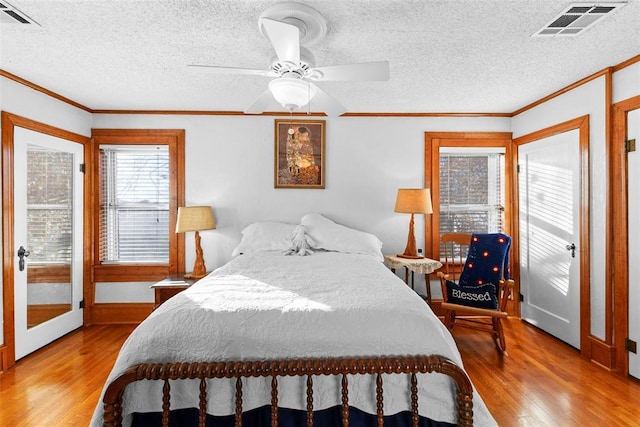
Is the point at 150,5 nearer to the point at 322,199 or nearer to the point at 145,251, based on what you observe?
the point at 322,199

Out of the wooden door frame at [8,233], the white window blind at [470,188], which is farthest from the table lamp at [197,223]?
the white window blind at [470,188]

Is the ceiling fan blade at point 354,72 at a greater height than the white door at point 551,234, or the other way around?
the ceiling fan blade at point 354,72

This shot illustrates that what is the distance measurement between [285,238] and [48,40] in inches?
93.0

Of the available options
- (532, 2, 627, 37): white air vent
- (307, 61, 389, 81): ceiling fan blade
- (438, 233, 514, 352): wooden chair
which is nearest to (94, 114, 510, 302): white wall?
(438, 233, 514, 352): wooden chair

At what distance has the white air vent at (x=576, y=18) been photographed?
1.81m

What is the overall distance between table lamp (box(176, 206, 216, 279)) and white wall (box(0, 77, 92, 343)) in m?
1.45

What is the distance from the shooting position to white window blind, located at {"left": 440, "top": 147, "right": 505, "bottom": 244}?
3.98 m

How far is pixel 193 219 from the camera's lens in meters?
3.41

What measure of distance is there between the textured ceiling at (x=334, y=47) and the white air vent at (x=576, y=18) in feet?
0.20

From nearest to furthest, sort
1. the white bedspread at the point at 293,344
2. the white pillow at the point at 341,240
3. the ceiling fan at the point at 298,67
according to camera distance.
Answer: the white bedspread at the point at 293,344
the ceiling fan at the point at 298,67
the white pillow at the point at 341,240

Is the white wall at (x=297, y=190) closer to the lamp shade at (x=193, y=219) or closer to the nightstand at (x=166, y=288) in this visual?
the lamp shade at (x=193, y=219)

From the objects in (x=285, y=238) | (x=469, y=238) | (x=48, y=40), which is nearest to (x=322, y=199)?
(x=285, y=238)

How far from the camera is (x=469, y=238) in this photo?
11.8 feet

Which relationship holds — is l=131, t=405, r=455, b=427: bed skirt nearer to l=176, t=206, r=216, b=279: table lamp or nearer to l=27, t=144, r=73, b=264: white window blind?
l=176, t=206, r=216, b=279: table lamp
